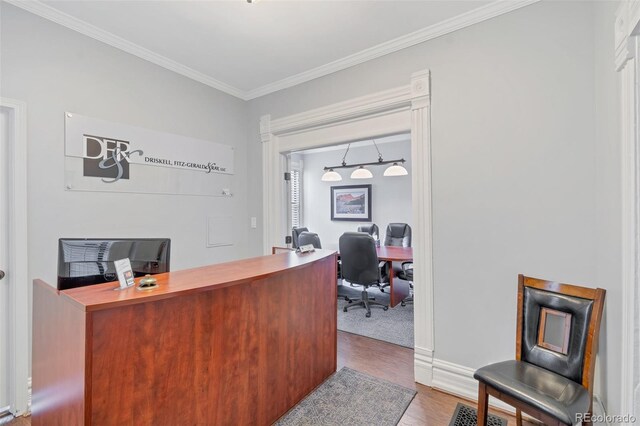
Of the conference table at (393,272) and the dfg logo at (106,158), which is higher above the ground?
the dfg logo at (106,158)

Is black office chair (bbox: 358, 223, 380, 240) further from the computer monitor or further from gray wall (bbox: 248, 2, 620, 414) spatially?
the computer monitor

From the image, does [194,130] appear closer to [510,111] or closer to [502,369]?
[510,111]

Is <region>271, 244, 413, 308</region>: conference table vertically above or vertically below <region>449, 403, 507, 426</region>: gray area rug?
above

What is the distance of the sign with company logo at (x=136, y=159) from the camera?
2.32m

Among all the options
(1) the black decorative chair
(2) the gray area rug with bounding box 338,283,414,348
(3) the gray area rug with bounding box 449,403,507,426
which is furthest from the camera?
(2) the gray area rug with bounding box 338,283,414,348

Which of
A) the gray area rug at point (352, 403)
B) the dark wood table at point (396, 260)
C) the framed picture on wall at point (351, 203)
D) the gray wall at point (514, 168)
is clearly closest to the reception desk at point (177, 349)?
the gray area rug at point (352, 403)

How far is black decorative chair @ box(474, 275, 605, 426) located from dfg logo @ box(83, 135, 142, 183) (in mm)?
3062

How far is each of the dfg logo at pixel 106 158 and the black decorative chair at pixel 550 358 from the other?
3062 mm

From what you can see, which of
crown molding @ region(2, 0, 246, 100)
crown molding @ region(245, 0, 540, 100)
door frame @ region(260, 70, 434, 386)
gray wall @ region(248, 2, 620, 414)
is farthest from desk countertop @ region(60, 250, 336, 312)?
crown molding @ region(2, 0, 246, 100)

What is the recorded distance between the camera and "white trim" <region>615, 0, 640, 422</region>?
122cm

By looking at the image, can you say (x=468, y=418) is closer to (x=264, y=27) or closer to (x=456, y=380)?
(x=456, y=380)

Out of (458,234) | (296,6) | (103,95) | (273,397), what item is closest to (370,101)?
(296,6)

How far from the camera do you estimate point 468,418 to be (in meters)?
1.95

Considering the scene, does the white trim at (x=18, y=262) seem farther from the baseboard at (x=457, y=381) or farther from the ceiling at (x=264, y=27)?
the baseboard at (x=457, y=381)
